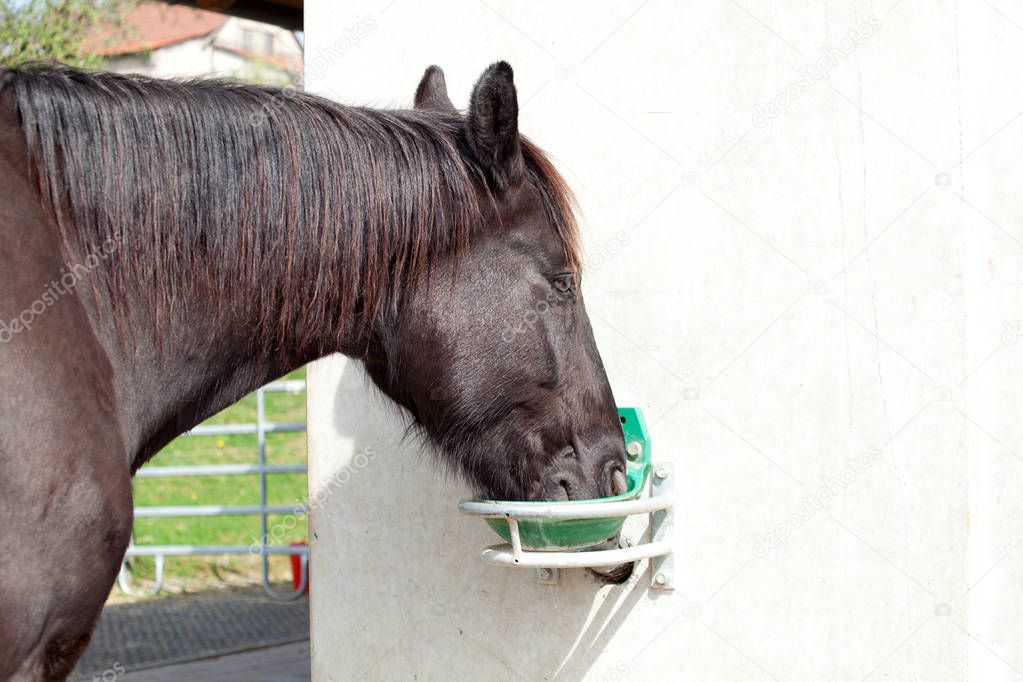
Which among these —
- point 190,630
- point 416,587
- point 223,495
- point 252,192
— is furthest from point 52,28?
point 252,192

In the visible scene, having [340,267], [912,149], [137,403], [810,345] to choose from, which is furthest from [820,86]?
[137,403]

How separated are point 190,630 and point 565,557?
185 inches

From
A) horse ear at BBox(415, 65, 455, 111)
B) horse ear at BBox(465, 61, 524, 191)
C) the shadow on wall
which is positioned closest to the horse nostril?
the shadow on wall

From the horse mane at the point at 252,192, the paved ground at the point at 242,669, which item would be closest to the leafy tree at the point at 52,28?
the paved ground at the point at 242,669

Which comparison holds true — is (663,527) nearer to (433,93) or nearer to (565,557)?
(565,557)

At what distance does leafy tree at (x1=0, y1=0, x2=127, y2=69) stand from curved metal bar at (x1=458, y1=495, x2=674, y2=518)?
9.31 m

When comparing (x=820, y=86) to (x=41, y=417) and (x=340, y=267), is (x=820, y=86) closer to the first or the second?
(x=340, y=267)

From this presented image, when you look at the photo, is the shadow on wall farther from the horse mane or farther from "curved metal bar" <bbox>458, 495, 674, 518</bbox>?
the horse mane

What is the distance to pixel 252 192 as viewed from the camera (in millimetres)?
2670

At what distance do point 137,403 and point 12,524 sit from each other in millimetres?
508

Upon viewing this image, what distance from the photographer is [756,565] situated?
11.8 feet

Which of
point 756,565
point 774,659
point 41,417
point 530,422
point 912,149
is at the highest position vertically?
point 912,149

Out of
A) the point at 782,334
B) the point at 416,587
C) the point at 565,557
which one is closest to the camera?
the point at 565,557

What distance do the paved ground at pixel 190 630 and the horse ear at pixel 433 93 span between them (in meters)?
3.64
